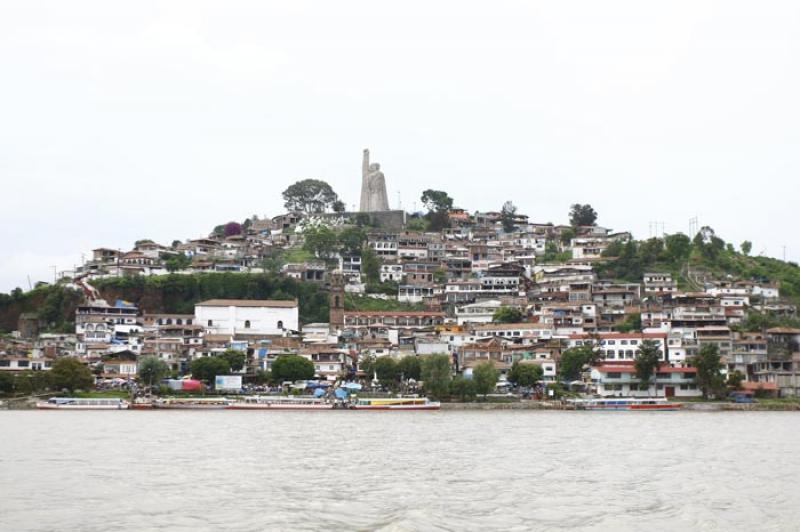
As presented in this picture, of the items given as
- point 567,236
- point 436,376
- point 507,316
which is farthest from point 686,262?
point 436,376

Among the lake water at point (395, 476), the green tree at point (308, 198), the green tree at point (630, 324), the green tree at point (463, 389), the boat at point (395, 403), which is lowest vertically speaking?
the lake water at point (395, 476)

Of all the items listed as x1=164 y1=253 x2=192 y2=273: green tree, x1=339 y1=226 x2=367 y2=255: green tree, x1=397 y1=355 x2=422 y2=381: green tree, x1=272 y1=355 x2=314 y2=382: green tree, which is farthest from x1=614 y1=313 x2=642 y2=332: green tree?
x1=164 y1=253 x2=192 y2=273: green tree

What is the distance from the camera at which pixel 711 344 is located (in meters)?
66.1

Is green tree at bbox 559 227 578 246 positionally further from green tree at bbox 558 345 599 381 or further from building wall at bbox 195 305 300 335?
green tree at bbox 558 345 599 381

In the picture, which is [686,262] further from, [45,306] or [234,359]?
[45,306]

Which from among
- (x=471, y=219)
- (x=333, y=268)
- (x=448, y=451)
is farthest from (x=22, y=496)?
(x=471, y=219)

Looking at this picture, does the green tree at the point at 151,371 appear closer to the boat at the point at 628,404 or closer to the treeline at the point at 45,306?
the treeline at the point at 45,306

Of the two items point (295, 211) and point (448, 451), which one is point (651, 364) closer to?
point (448, 451)

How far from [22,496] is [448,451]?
14.5 metres

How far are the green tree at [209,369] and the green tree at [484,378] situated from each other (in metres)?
15.8

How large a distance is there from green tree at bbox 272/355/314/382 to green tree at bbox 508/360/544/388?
12.6 meters

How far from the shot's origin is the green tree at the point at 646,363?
61.3m

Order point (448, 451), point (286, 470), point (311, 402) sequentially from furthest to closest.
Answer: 1. point (311, 402)
2. point (448, 451)
3. point (286, 470)

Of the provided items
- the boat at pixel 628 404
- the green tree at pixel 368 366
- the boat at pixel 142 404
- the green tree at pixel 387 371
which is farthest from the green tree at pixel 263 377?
the boat at pixel 628 404
